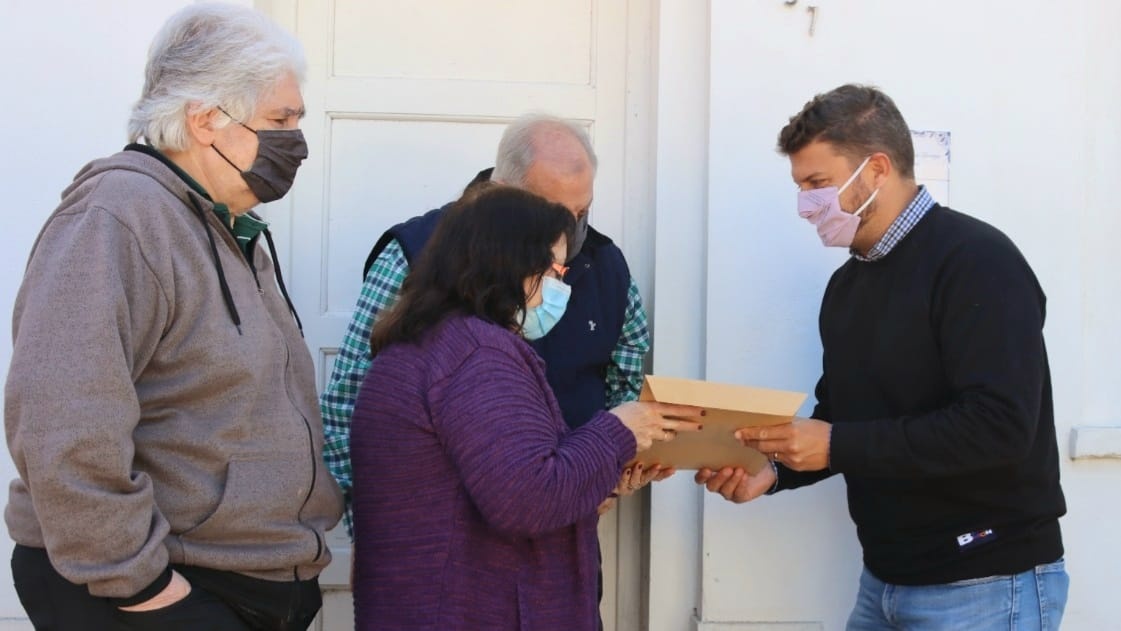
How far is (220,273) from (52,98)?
153 cm

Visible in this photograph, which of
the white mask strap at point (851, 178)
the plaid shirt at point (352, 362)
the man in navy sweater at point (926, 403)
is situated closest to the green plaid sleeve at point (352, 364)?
the plaid shirt at point (352, 362)

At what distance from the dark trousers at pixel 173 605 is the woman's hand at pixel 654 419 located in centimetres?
72

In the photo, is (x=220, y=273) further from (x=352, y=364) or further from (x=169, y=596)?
(x=352, y=364)

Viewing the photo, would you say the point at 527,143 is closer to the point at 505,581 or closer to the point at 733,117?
the point at 733,117

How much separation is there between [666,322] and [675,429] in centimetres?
111

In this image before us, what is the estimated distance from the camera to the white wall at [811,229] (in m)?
3.27

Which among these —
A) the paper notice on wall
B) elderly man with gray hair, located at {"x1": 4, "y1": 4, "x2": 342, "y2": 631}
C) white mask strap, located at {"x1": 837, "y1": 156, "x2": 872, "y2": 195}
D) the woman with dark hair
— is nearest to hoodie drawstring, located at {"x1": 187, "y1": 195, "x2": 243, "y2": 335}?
elderly man with gray hair, located at {"x1": 4, "y1": 4, "x2": 342, "y2": 631}

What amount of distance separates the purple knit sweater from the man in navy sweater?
607mm

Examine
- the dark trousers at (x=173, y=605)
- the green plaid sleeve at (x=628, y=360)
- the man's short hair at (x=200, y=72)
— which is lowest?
the dark trousers at (x=173, y=605)

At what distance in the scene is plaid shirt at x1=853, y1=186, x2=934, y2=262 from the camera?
2.52m

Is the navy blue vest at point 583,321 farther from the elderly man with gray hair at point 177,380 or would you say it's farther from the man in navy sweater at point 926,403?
the elderly man with gray hair at point 177,380

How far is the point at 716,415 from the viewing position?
90.4 inches

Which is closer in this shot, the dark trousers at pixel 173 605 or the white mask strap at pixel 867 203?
the dark trousers at pixel 173 605

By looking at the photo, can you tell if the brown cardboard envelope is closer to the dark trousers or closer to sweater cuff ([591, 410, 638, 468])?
sweater cuff ([591, 410, 638, 468])
